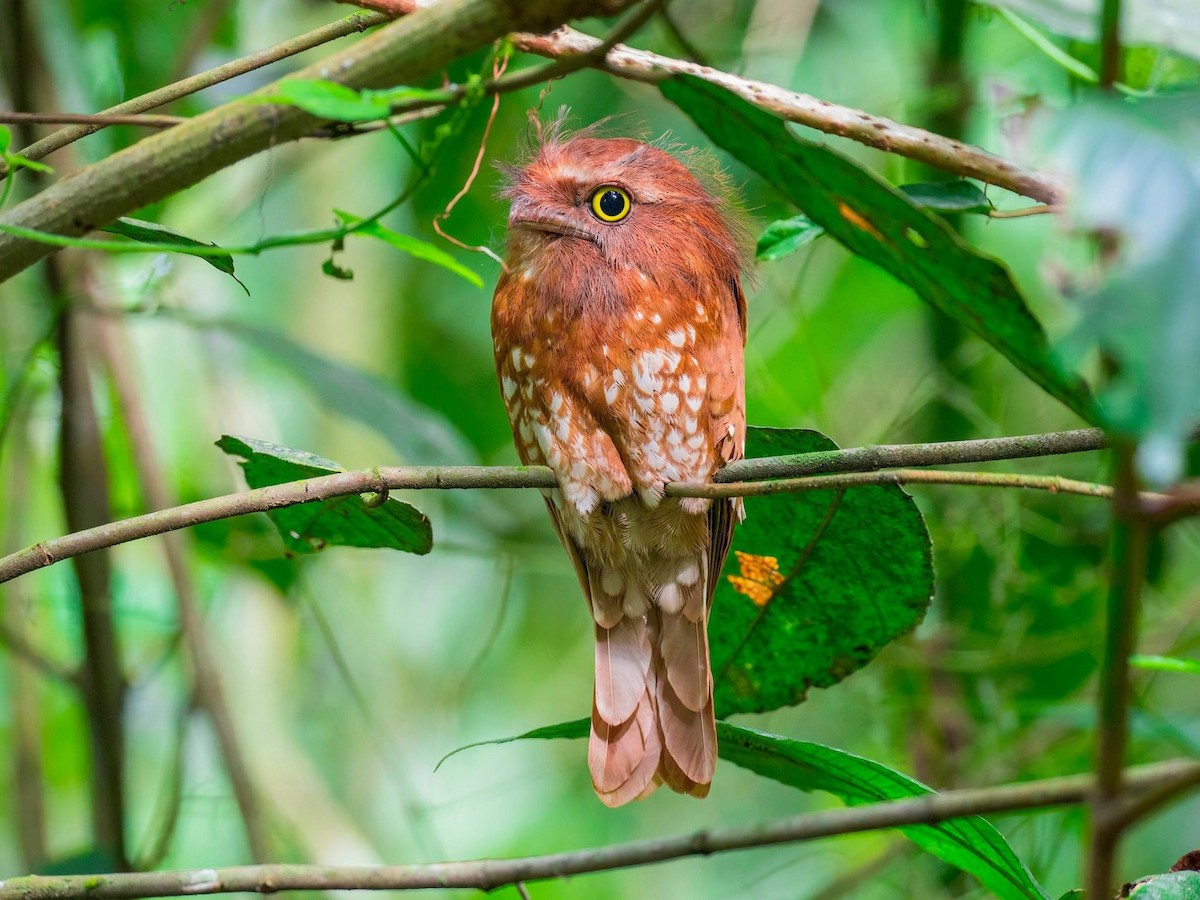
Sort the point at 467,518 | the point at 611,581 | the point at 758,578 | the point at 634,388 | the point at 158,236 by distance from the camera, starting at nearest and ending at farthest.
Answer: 1. the point at 158,236
2. the point at 758,578
3. the point at 634,388
4. the point at 611,581
5. the point at 467,518

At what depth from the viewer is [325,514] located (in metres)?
1.66

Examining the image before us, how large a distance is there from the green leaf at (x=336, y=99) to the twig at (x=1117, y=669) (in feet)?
1.88

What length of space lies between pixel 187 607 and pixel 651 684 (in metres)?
1.14

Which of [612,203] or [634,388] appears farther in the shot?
[612,203]

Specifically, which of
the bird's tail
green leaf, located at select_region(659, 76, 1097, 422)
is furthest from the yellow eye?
green leaf, located at select_region(659, 76, 1097, 422)

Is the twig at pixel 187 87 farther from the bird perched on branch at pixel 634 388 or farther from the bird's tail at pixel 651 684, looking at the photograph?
the bird's tail at pixel 651 684

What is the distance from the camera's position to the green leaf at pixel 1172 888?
117 centimetres

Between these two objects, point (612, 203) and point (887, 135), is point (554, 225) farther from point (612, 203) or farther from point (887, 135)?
point (887, 135)

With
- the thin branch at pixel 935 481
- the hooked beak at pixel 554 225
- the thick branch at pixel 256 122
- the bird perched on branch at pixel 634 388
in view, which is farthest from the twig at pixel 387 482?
the hooked beak at pixel 554 225

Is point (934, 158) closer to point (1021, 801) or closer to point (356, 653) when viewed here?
point (1021, 801)

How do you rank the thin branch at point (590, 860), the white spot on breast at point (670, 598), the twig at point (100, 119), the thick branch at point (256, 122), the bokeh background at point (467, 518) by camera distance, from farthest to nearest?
the bokeh background at point (467, 518) < the white spot on breast at point (670, 598) < the twig at point (100, 119) < the thick branch at point (256, 122) < the thin branch at point (590, 860)

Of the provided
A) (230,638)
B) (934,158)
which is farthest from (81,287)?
(934,158)

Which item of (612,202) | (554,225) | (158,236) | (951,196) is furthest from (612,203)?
(158,236)

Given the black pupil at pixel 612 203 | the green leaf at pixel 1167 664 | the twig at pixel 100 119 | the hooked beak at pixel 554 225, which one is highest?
the twig at pixel 100 119
